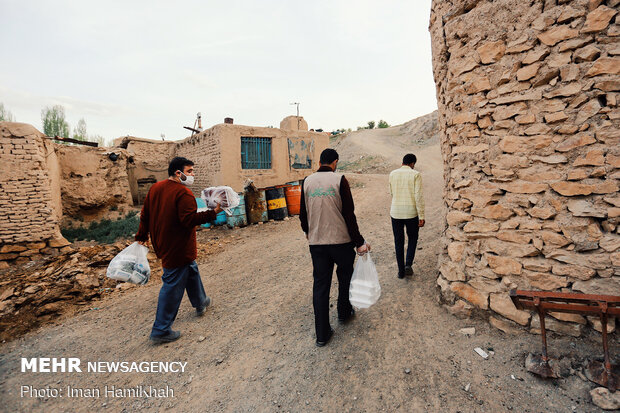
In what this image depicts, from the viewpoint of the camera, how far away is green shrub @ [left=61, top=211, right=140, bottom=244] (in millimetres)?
6891

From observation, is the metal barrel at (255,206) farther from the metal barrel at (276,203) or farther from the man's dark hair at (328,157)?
the man's dark hair at (328,157)

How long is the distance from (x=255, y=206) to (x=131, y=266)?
4.52 m

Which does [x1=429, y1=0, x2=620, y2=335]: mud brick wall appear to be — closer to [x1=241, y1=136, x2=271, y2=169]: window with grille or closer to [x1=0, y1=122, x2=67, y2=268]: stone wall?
[x1=241, y1=136, x2=271, y2=169]: window with grille

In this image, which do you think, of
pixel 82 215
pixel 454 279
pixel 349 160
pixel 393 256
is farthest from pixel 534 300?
pixel 349 160

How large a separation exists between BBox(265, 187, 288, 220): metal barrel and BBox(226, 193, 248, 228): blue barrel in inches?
26.4

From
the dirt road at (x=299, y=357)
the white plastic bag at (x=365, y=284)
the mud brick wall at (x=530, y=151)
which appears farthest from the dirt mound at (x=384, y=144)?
the white plastic bag at (x=365, y=284)

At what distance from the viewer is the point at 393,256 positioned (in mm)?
4176

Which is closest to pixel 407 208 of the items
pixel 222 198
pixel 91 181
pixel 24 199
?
pixel 222 198

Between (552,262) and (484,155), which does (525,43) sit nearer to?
(484,155)

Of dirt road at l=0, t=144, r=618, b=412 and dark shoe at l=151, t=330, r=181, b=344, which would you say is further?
dark shoe at l=151, t=330, r=181, b=344

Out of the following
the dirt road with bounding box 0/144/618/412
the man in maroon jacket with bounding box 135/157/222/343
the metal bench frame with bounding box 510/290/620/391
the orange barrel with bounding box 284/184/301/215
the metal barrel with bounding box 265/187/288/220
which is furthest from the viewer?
the orange barrel with bounding box 284/184/301/215

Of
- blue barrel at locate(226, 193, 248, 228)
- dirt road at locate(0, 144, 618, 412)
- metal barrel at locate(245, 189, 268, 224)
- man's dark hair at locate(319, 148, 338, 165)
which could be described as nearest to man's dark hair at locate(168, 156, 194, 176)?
man's dark hair at locate(319, 148, 338, 165)

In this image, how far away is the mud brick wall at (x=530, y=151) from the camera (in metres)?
1.86

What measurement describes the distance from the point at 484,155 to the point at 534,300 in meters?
1.22
